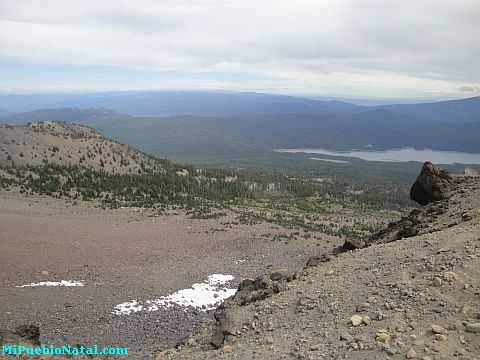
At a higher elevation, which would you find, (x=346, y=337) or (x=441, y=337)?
(x=441, y=337)

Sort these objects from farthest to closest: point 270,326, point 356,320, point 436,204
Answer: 1. point 436,204
2. point 270,326
3. point 356,320

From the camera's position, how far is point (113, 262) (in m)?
17.3

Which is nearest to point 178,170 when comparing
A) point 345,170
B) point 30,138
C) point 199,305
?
point 30,138

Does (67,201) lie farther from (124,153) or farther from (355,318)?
(124,153)

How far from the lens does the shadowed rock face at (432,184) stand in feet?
47.6

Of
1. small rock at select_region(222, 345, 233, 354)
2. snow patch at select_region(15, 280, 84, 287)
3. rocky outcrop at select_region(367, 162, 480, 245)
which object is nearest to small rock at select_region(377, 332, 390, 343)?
small rock at select_region(222, 345, 233, 354)

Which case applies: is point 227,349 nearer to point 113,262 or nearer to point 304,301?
point 304,301

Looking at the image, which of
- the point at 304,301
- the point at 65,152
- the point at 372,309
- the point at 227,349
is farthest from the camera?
the point at 65,152

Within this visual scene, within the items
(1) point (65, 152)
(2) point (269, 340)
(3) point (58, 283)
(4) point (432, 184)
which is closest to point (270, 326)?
(2) point (269, 340)

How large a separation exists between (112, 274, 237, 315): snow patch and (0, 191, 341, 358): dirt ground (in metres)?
0.35

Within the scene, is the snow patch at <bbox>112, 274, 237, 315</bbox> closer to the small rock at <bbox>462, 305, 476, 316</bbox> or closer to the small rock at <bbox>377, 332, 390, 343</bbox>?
the small rock at <bbox>377, 332, 390, 343</bbox>

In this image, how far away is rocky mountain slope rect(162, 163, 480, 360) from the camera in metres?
6.18

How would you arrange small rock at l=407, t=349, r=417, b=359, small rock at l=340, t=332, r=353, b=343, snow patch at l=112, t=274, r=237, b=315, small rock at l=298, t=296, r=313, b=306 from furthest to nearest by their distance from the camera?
snow patch at l=112, t=274, r=237, b=315
small rock at l=298, t=296, r=313, b=306
small rock at l=340, t=332, r=353, b=343
small rock at l=407, t=349, r=417, b=359

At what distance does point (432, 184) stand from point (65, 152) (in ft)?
144
